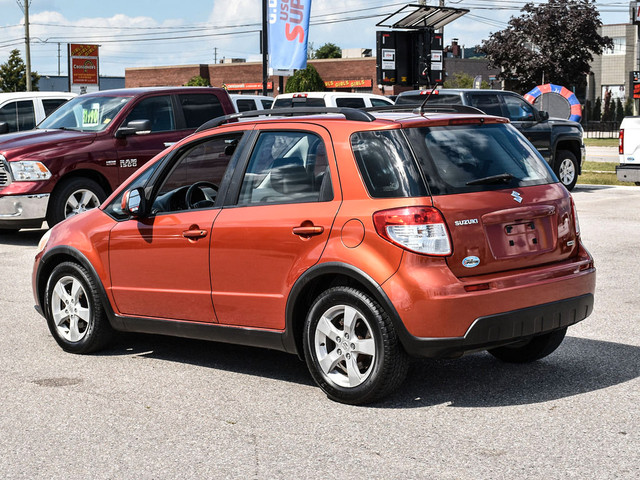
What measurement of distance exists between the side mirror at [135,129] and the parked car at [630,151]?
33.8 feet

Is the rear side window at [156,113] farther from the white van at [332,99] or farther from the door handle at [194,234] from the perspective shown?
the door handle at [194,234]

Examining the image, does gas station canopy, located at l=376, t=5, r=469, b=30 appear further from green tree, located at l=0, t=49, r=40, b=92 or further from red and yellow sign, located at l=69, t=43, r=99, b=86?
green tree, located at l=0, t=49, r=40, b=92

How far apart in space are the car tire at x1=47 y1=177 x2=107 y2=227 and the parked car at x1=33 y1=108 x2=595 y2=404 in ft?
22.0

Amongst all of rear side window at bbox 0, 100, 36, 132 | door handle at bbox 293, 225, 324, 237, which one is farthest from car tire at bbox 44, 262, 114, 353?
rear side window at bbox 0, 100, 36, 132

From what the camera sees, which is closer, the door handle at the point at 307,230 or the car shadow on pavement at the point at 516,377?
the door handle at the point at 307,230

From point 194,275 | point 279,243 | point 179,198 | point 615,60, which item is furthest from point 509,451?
point 615,60

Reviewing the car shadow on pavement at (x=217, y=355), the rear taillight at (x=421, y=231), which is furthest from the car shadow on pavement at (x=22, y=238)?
the rear taillight at (x=421, y=231)

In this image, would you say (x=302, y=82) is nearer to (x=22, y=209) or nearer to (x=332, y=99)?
(x=332, y=99)

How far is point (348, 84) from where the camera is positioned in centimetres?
7500

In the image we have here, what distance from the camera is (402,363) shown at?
214 inches

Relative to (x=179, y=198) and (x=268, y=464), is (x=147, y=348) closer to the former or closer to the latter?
(x=179, y=198)

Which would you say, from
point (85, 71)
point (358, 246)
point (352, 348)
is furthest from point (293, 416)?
point (85, 71)

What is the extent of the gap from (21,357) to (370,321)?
2930mm

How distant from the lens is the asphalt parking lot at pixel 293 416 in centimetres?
460
